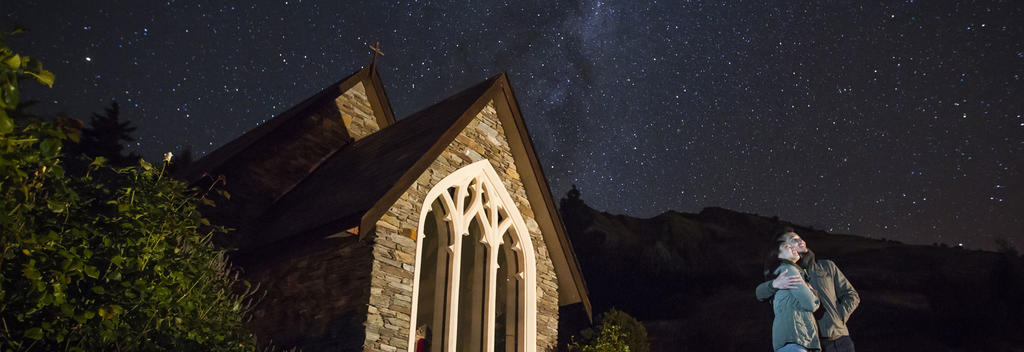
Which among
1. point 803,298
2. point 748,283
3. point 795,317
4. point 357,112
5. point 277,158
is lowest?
point 795,317

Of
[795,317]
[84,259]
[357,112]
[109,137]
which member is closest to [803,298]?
[795,317]

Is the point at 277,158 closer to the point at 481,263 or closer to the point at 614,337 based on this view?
the point at 481,263

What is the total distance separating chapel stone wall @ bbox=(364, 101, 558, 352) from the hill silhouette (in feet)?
66.9

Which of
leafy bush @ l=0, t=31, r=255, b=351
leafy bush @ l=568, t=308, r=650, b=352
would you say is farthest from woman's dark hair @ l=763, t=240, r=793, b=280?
leafy bush @ l=568, t=308, r=650, b=352

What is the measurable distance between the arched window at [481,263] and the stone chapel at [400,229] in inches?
0.9

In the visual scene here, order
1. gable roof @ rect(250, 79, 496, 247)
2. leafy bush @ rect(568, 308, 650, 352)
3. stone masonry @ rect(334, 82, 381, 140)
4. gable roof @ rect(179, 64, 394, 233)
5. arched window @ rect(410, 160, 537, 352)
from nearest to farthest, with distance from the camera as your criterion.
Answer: gable roof @ rect(250, 79, 496, 247), arched window @ rect(410, 160, 537, 352), gable roof @ rect(179, 64, 394, 233), leafy bush @ rect(568, 308, 650, 352), stone masonry @ rect(334, 82, 381, 140)

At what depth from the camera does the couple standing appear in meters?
5.59

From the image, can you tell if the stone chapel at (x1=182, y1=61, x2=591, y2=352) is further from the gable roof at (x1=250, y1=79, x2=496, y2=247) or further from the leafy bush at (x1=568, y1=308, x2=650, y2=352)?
the leafy bush at (x1=568, y1=308, x2=650, y2=352)

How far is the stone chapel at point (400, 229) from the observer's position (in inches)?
404

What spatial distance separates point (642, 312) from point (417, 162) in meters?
29.3

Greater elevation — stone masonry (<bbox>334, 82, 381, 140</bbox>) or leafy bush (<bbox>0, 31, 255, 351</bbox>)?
stone masonry (<bbox>334, 82, 381, 140</bbox>)

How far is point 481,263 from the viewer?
1213cm

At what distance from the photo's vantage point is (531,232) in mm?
13094

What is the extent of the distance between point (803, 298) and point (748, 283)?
3702cm
